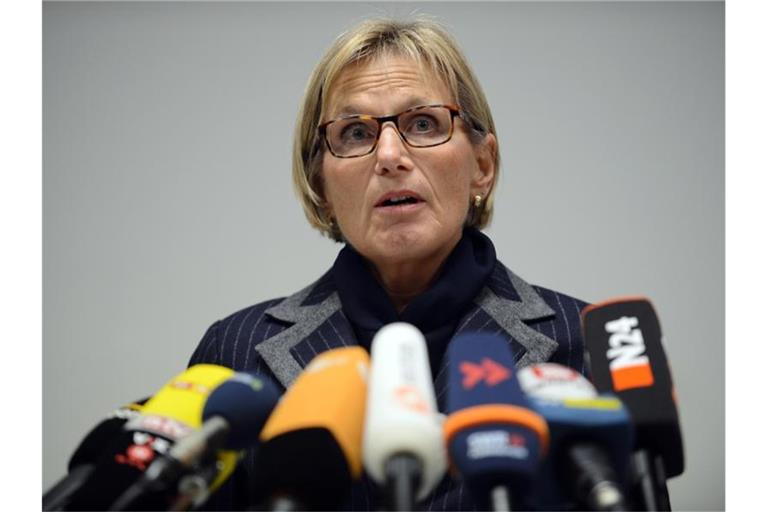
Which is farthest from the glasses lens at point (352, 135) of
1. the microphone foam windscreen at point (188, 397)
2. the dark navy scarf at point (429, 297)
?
the microphone foam windscreen at point (188, 397)

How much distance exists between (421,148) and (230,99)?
1.45 m

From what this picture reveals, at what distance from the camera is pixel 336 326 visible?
1.12 meters

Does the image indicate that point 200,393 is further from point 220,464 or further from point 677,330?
point 677,330

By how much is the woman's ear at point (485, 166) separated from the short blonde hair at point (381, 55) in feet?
0.04

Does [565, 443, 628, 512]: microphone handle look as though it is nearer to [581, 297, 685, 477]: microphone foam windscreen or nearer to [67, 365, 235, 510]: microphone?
[581, 297, 685, 477]: microphone foam windscreen

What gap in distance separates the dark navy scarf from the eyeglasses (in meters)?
0.20

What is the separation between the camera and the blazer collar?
3.41ft

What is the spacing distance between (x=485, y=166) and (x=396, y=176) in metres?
0.27

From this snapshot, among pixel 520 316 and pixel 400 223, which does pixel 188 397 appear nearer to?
pixel 400 223

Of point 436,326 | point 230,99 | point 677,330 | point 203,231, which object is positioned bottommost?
point 677,330

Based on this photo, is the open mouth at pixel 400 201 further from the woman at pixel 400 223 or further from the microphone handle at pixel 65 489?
the microphone handle at pixel 65 489

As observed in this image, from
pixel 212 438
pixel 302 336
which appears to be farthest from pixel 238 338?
pixel 212 438

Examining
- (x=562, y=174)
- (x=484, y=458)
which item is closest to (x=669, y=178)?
(x=562, y=174)

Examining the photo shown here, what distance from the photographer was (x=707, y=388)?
7.15 feet
